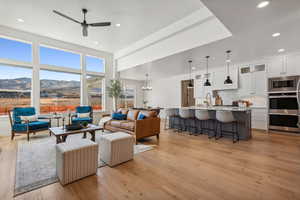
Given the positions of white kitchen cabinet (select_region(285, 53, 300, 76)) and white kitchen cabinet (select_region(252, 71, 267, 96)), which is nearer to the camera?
white kitchen cabinet (select_region(285, 53, 300, 76))

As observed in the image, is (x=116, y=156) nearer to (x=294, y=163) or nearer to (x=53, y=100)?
(x=294, y=163)

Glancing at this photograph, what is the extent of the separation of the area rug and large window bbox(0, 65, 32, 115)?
208 cm

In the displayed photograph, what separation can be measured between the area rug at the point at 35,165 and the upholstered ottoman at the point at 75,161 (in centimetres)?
26

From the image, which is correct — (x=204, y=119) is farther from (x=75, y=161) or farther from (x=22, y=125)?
(x=22, y=125)

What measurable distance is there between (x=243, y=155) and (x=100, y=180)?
115 inches

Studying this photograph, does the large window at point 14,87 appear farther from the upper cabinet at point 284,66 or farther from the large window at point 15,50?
the upper cabinet at point 284,66

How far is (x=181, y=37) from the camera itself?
4.16 metres

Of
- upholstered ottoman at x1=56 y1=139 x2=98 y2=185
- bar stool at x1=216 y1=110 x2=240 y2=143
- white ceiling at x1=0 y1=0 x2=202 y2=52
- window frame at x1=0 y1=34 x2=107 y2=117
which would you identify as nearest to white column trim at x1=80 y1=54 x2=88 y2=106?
window frame at x1=0 y1=34 x2=107 y2=117

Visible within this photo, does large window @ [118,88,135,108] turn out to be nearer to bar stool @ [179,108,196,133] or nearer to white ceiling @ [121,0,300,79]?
bar stool @ [179,108,196,133]

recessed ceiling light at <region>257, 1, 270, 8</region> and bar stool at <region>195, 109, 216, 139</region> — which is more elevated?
recessed ceiling light at <region>257, 1, 270, 8</region>

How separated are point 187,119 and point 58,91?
5602mm

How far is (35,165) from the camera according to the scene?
2.46 m

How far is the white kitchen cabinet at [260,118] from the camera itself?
16.4 ft

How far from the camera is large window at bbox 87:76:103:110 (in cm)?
675
